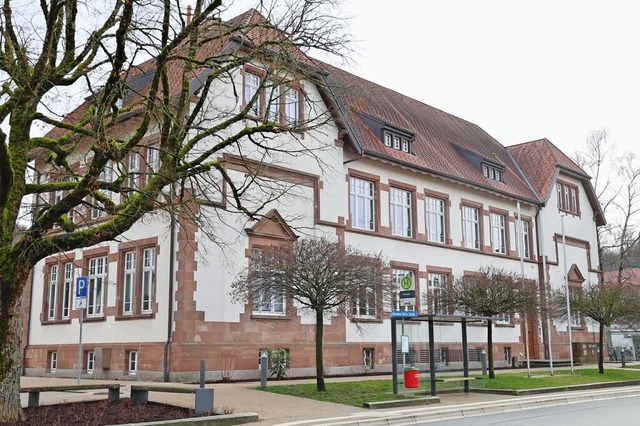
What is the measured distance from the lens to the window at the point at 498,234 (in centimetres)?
3728

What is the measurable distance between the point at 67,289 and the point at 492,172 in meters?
22.7

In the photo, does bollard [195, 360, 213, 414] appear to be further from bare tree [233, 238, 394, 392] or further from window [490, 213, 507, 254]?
window [490, 213, 507, 254]

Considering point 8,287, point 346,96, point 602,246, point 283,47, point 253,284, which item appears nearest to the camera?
point 8,287

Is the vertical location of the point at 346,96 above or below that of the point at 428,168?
below

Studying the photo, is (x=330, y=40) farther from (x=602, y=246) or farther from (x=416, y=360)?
(x=602, y=246)

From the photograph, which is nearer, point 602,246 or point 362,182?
point 362,182

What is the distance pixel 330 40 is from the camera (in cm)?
1364

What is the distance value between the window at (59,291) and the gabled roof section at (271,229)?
851 cm

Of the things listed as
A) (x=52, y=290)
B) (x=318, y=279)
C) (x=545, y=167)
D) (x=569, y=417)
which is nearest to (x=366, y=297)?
(x=318, y=279)

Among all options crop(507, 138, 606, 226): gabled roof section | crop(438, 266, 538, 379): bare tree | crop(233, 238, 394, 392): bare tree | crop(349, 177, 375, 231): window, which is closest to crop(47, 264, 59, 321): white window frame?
crop(349, 177, 375, 231): window

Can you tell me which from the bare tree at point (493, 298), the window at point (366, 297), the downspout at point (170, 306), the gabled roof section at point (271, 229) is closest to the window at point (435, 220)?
the bare tree at point (493, 298)

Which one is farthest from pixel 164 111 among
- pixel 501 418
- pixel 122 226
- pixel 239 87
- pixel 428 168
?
pixel 428 168

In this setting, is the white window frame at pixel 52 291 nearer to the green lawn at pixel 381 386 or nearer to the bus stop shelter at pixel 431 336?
the green lawn at pixel 381 386

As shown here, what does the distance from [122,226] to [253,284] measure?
554 centimetres
